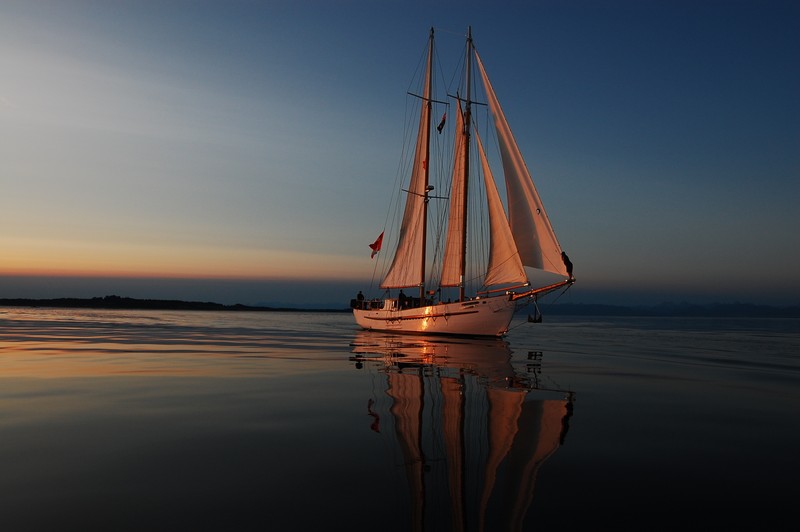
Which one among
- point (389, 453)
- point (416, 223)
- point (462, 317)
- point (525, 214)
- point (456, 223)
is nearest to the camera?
point (389, 453)

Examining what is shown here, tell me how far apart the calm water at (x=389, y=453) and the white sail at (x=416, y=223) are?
31.1 m

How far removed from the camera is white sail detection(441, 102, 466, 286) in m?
43.1

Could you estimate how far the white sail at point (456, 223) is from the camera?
43125 millimetres

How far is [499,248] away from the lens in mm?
39000

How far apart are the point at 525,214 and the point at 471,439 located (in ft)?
97.5

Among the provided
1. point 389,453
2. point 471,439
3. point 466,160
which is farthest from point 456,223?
point 389,453

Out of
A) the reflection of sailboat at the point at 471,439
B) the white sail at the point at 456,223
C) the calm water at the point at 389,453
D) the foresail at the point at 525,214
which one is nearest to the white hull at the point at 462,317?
the white sail at the point at 456,223

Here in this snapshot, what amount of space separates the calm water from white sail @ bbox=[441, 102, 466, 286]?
2638 cm

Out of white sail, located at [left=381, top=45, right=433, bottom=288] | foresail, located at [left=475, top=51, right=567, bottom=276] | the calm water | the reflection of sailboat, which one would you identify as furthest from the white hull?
the calm water

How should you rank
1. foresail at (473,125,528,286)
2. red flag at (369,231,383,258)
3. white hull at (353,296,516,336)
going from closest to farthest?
1. foresail at (473,125,528,286)
2. white hull at (353,296,516,336)
3. red flag at (369,231,383,258)

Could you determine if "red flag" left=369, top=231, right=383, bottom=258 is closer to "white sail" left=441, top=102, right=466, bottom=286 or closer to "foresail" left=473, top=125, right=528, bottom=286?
"white sail" left=441, top=102, right=466, bottom=286

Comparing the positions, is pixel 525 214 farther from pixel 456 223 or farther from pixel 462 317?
pixel 462 317

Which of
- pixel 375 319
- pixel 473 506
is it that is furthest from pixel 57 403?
pixel 375 319

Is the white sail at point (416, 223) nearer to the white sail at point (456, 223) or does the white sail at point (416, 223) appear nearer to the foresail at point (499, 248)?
the white sail at point (456, 223)
